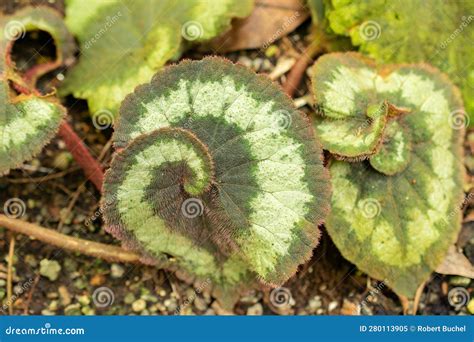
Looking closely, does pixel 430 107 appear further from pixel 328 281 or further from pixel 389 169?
pixel 328 281

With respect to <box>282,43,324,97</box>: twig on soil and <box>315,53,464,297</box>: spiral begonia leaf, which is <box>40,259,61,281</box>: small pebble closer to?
<box>315,53,464,297</box>: spiral begonia leaf

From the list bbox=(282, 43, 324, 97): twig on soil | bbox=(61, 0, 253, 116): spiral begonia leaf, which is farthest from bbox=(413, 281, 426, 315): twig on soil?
bbox=(61, 0, 253, 116): spiral begonia leaf

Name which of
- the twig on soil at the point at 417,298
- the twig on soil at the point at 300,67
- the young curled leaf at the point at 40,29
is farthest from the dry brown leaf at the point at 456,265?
the young curled leaf at the point at 40,29

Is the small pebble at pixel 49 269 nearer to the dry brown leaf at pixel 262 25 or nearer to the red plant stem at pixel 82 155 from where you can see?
the red plant stem at pixel 82 155

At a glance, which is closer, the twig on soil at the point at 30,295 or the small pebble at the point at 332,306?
the twig on soil at the point at 30,295

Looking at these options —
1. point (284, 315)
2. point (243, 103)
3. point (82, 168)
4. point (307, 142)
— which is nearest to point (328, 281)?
point (284, 315)
